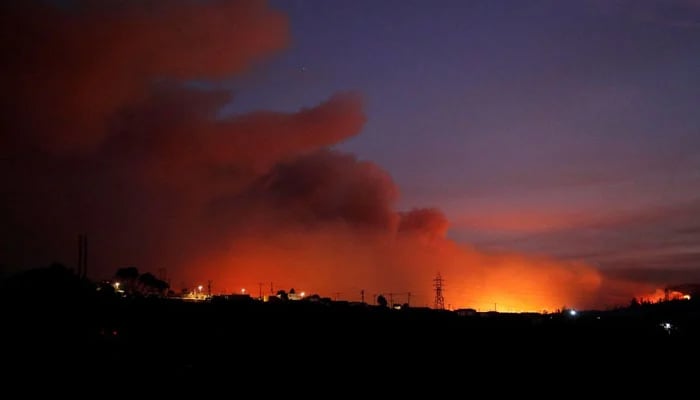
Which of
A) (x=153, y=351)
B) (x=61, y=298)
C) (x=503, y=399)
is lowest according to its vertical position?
(x=503, y=399)

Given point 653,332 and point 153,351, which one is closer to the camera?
point 153,351

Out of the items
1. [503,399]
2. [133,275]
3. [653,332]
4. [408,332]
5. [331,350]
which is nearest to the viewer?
[503,399]

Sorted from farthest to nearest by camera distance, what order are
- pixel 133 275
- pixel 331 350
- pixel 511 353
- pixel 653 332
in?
pixel 133 275, pixel 653 332, pixel 511 353, pixel 331 350

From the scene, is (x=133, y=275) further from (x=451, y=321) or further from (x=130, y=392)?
(x=130, y=392)

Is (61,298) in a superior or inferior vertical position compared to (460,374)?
superior

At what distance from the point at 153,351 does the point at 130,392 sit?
8.32m

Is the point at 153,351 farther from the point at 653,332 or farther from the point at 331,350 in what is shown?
the point at 653,332

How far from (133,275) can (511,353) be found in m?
98.9

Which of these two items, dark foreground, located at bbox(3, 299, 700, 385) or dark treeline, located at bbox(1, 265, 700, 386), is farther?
dark treeline, located at bbox(1, 265, 700, 386)

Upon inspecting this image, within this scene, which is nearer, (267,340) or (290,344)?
(290,344)

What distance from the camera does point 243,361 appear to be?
3173cm

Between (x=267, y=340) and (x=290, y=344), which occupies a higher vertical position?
(x=267, y=340)

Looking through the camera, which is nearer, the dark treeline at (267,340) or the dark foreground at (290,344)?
the dark foreground at (290,344)

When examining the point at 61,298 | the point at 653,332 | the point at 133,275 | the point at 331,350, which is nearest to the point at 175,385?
the point at 331,350
